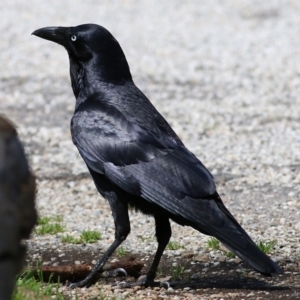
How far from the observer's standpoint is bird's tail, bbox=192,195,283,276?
5.49 meters

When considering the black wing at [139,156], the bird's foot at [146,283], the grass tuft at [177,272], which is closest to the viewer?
the black wing at [139,156]

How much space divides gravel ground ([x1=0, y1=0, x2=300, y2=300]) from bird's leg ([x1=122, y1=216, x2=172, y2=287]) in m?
0.16

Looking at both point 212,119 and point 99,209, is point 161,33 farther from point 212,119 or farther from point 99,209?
point 99,209

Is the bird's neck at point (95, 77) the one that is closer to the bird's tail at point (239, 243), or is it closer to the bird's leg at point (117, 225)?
the bird's leg at point (117, 225)

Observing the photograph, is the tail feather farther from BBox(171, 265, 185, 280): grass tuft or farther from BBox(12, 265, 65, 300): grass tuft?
BBox(12, 265, 65, 300): grass tuft

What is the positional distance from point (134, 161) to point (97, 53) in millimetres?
1225

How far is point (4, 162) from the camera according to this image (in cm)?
364

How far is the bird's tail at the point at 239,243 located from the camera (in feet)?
18.0

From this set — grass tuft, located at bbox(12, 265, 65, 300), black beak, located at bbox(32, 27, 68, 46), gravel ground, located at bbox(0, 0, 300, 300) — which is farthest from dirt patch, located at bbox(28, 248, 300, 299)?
black beak, located at bbox(32, 27, 68, 46)

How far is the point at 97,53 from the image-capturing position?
6.96 metres

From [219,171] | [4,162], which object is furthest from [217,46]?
[4,162]

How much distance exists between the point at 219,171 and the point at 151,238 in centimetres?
275

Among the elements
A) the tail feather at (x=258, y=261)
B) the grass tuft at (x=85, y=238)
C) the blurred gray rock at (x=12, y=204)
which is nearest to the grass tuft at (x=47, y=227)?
the grass tuft at (x=85, y=238)

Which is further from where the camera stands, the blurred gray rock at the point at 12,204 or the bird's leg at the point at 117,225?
the bird's leg at the point at 117,225
